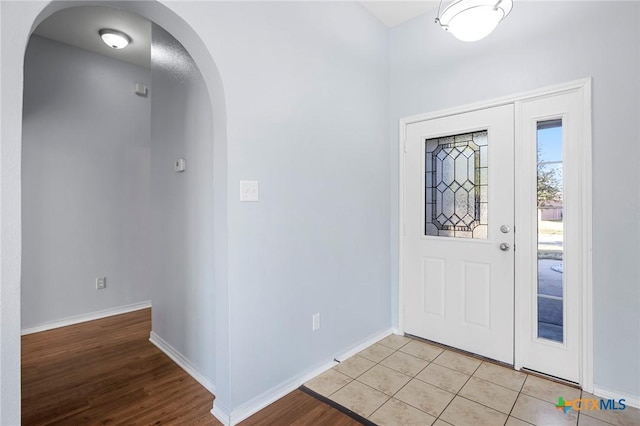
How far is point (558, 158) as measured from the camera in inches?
87.7

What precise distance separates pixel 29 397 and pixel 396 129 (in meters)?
3.52

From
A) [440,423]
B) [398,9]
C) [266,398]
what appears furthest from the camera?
[398,9]

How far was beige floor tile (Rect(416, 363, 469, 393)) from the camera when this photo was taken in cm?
215

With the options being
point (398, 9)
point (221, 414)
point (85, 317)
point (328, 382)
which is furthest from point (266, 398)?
point (398, 9)

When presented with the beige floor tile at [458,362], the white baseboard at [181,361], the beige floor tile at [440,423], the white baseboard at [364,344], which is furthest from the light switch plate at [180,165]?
the beige floor tile at [458,362]

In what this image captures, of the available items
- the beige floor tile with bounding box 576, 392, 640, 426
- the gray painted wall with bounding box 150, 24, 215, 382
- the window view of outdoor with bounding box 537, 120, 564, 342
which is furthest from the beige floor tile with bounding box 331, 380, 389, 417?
the window view of outdoor with bounding box 537, 120, 564, 342

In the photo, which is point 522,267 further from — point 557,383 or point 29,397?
point 29,397

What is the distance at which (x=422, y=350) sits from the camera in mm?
2686

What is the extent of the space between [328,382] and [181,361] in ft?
3.96

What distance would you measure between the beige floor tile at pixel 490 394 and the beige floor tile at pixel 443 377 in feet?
0.16

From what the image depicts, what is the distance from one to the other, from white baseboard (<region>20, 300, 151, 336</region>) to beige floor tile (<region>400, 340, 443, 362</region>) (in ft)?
10.6

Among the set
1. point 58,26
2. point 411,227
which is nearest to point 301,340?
point 411,227

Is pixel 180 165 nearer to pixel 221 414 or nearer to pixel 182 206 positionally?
pixel 182 206

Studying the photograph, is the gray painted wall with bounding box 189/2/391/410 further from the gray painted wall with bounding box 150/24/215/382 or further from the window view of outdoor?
the window view of outdoor
